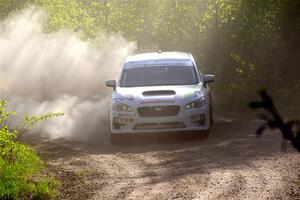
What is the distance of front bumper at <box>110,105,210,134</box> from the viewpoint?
11586 mm

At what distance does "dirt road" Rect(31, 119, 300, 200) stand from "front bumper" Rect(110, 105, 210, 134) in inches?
12.4

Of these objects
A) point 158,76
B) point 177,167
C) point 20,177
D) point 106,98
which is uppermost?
point 158,76

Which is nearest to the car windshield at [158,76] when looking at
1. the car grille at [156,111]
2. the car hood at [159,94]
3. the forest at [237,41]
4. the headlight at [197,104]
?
the car hood at [159,94]

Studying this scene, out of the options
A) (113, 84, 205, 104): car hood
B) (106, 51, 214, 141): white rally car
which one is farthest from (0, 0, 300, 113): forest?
(113, 84, 205, 104): car hood

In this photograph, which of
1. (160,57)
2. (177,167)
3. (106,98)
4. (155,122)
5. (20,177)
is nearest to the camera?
(20,177)

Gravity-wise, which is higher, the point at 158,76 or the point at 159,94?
the point at 158,76

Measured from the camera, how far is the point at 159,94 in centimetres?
1186

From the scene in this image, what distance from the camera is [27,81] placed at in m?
25.0

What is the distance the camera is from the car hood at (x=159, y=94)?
1166 cm

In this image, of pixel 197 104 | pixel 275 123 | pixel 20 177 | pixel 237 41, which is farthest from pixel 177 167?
pixel 237 41

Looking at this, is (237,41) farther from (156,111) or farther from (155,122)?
(155,122)

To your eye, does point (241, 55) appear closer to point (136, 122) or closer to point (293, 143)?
point (136, 122)

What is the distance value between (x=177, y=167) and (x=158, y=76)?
4.08 metres

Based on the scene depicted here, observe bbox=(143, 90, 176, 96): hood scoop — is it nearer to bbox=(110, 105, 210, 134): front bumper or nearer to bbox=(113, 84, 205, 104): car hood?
bbox=(113, 84, 205, 104): car hood
